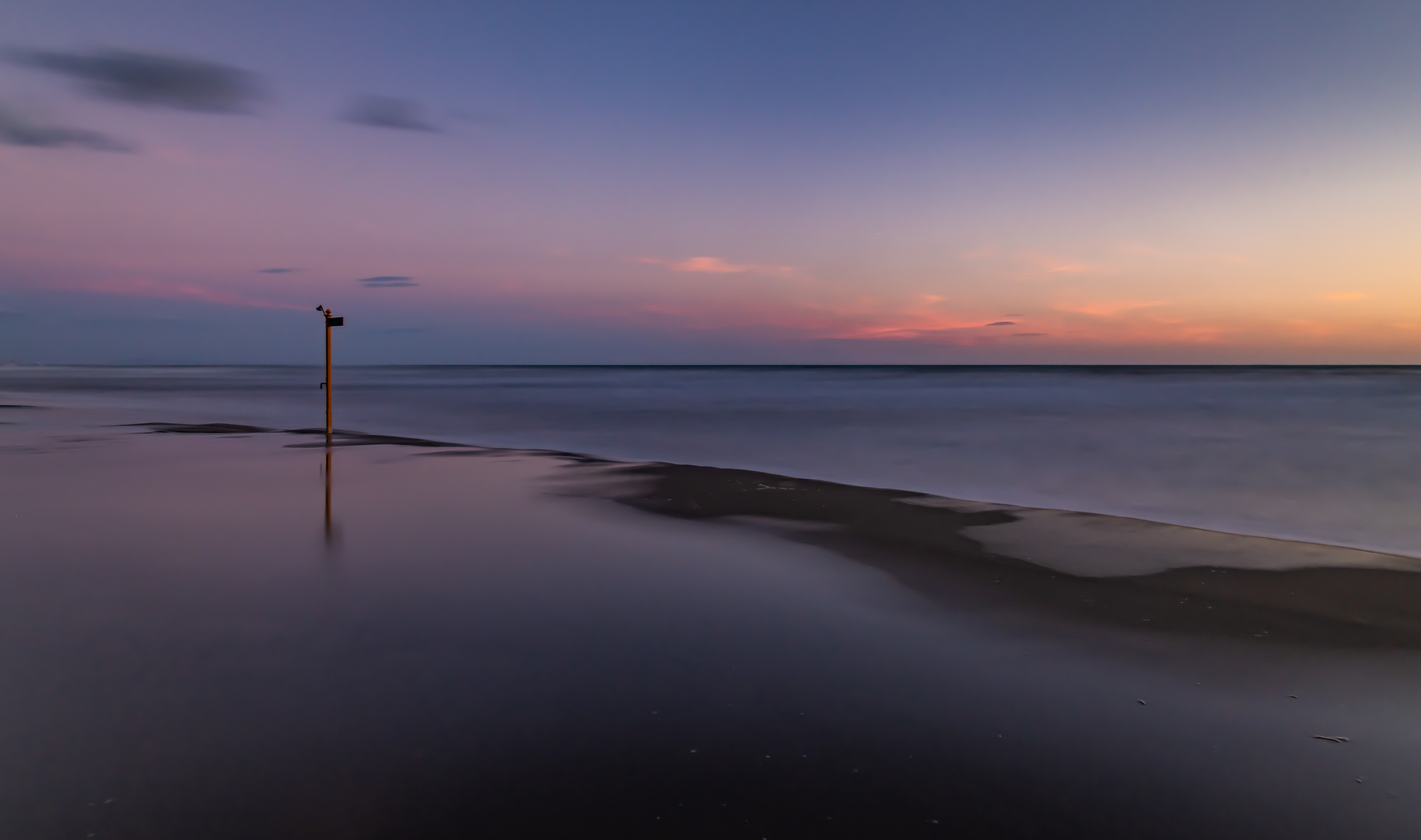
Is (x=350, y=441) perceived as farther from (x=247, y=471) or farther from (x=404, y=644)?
(x=404, y=644)

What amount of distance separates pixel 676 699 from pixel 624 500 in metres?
7.00

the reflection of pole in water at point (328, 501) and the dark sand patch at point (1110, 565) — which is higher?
the dark sand patch at point (1110, 565)

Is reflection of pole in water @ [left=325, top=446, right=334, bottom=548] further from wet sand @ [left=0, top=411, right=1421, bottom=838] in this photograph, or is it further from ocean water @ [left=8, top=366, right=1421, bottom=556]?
ocean water @ [left=8, top=366, right=1421, bottom=556]

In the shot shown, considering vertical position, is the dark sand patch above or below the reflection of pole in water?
above

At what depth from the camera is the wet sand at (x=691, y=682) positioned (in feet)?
11.5

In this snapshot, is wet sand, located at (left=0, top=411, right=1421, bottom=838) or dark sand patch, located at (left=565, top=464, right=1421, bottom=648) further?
dark sand patch, located at (left=565, top=464, right=1421, bottom=648)

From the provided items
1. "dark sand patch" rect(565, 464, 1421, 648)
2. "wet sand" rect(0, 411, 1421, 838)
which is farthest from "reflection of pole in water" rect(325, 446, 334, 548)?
"dark sand patch" rect(565, 464, 1421, 648)

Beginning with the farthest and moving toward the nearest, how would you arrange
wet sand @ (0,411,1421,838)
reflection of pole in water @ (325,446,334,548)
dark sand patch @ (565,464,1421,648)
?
1. reflection of pole in water @ (325,446,334,548)
2. dark sand patch @ (565,464,1421,648)
3. wet sand @ (0,411,1421,838)

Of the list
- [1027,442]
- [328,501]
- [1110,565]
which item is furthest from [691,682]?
[1027,442]

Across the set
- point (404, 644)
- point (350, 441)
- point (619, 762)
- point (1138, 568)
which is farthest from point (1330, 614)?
point (350, 441)

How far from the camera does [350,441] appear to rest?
1977 centimetres

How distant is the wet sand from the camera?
3504mm

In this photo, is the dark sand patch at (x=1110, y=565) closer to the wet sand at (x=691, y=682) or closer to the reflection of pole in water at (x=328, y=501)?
the wet sand at (x=691, y=682)

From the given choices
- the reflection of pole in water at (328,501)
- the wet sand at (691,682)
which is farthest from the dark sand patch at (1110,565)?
the reflection of pole in water at (328,501)
